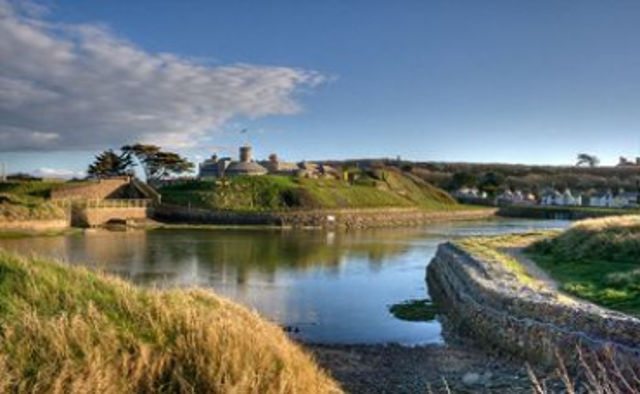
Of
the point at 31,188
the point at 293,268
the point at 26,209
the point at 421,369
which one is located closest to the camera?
the point at 421,369

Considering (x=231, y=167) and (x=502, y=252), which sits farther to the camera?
(x=231, y=167)

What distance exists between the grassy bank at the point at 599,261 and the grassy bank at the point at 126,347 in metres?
8.39

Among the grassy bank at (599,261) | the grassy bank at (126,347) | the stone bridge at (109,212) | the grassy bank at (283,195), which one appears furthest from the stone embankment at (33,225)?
the grassy bank at (126,347)

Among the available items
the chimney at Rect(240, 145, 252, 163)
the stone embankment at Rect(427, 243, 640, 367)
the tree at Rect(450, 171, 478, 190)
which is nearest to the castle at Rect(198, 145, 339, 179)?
the chimney at Rect(240, 145, 252, 163)

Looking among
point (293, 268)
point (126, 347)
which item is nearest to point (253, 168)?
point (293, 268)

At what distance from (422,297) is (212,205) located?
47269 millimetres

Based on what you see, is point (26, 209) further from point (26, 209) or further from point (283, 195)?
point (283, 195)

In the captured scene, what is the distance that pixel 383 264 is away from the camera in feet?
117

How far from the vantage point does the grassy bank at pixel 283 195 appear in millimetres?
71812

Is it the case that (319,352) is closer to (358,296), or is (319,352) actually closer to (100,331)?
(100,331)

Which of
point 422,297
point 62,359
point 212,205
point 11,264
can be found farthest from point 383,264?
point 212,205

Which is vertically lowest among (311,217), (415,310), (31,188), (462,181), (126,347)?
(415,310)

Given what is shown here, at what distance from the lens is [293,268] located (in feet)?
107

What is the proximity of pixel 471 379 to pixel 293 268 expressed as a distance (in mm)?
20644
